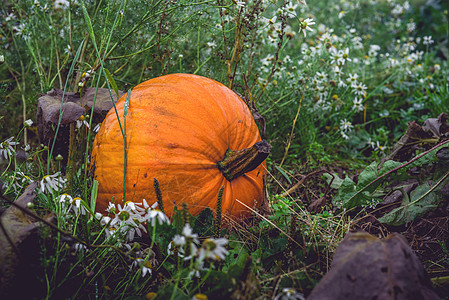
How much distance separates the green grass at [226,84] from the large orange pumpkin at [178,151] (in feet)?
0.33

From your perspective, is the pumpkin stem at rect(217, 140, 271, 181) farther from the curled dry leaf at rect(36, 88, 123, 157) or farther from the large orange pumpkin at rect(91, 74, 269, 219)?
the curled dry leaf at rect(36, 88, 123, 157)

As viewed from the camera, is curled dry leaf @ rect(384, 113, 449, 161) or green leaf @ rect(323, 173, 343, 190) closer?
curled dry leaf @ rect(384, 113, 449, 161)

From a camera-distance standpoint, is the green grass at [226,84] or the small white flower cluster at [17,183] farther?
the small white flower cluster at [17,183]

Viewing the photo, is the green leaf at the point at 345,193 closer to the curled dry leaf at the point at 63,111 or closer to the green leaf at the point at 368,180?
the green leaf at the point at 368,180

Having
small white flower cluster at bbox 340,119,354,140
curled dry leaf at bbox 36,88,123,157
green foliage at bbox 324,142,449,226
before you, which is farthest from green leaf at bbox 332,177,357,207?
curled dry leaf at bbox 36,88,123,157

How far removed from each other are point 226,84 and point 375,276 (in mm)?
1758

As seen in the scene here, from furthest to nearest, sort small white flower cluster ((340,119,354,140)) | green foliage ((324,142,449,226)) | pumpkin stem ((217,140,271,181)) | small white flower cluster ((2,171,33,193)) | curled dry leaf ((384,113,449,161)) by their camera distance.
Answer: small white flower cluster ((340,119,354,140)), curled dry leaf ((384,113,449,161)), green foliage ((324,142,449,226)), pumpkin stem ((217,140,271,181)), small white flower cluster ((2,171,33,193))

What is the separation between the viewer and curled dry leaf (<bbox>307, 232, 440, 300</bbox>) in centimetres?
103

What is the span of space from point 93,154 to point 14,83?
166 cm

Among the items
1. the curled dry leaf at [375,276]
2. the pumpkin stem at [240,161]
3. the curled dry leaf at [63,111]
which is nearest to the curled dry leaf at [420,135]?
the pumpkin stem at [240,161]

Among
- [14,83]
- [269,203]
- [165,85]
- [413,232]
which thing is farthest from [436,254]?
[14,83]

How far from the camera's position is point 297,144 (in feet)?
9.72

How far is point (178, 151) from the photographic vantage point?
1.63 metres

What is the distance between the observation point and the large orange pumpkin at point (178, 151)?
1.62m
